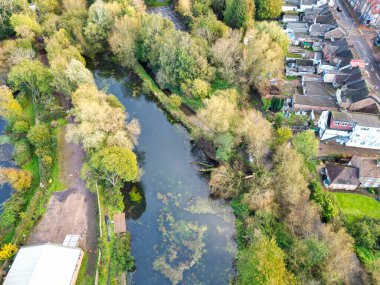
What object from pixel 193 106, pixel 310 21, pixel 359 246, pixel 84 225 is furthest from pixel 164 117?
pixel 310 21

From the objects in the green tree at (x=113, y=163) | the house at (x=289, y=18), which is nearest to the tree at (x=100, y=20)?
the green tree at (x=113, y=163)

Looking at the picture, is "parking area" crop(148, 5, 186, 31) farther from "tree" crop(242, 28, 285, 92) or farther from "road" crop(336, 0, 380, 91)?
"road" crop(336, 0, 380, 91)

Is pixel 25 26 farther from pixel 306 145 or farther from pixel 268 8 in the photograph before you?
pixel 306 145

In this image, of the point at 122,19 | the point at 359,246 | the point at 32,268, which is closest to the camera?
the point at 32,268

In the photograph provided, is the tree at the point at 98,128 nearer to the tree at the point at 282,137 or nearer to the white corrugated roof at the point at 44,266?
the white corrugated roof at the point at 44,266

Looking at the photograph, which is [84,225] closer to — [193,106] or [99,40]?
[193,106]

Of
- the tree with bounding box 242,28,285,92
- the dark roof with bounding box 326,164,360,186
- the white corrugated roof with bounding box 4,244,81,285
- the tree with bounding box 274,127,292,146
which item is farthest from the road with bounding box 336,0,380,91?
the white corrugated roof with bounding box 4,244,81,285

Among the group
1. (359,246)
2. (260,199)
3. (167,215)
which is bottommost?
(167,215)
